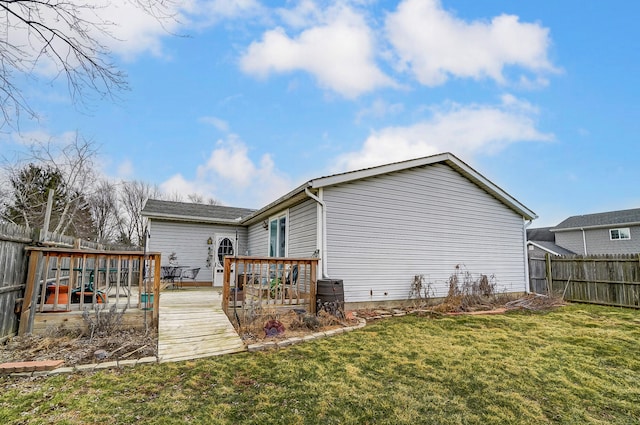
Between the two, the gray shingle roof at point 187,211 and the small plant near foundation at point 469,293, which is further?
the gray shingle roof at point 187,211

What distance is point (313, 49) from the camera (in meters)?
8.88

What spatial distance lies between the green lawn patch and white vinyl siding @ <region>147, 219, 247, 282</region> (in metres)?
9.21

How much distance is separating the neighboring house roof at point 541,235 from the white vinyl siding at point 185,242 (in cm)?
2716

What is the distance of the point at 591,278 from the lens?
32.5ft

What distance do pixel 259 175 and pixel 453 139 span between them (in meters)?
12.6

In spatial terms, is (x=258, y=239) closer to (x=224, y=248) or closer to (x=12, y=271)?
(x=224, y=248)

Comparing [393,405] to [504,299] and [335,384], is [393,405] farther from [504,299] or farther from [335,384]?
[504,299]

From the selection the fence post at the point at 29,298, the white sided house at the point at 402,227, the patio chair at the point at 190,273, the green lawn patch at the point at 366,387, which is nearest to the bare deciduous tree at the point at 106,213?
the patio chair at the point at 190,273

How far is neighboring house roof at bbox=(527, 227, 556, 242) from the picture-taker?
1078 inches

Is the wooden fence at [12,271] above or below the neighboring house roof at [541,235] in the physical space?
below

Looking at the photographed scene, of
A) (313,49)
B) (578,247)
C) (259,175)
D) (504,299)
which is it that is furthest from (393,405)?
(578,247)

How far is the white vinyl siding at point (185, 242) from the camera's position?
1247 cm

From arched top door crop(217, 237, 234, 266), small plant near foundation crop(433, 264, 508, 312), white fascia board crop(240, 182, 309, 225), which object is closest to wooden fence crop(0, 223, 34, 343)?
white fascia board crop(240, 182, 309, 225)

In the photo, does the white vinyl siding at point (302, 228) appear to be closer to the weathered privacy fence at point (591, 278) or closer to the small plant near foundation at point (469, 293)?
the small plant near foundation at point (469, 293)
